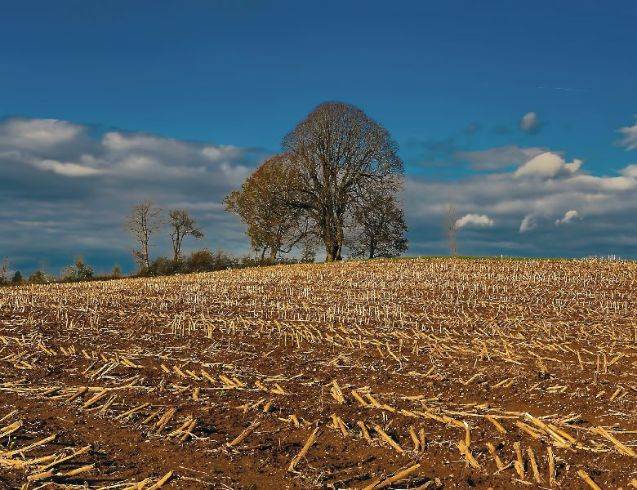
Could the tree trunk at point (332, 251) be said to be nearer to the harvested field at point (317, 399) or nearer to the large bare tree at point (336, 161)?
the large bare tree at point (336, 161)

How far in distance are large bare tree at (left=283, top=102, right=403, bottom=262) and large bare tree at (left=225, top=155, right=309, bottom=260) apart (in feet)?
3.31

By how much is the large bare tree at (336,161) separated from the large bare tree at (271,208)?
1.01 meters

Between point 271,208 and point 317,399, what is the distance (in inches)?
1731

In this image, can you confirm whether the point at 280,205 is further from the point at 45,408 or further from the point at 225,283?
the point at 45,408

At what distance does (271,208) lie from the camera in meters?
52.5

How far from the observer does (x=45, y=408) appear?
29.6ft

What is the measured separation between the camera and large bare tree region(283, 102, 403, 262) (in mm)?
50188

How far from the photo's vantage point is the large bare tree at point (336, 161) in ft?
165

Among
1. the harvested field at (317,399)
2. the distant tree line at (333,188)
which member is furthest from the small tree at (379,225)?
the harvested field at (317,399)

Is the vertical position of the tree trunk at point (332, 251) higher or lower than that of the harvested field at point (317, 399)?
higher

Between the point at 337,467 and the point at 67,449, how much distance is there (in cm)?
340

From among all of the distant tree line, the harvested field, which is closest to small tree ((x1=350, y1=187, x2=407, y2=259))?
the distant tree line

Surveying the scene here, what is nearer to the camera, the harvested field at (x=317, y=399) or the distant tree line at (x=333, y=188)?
the harvested field at (x=317, y=399)

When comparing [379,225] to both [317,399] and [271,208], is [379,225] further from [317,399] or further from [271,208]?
[317,399]
